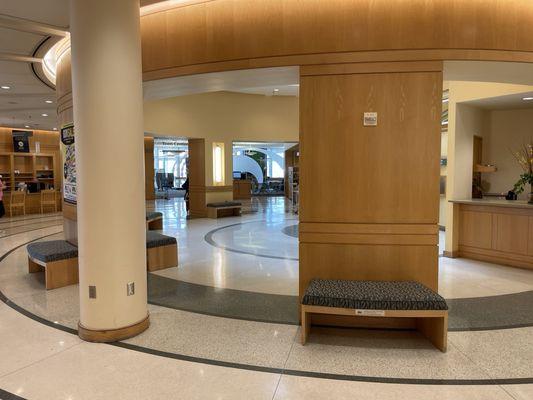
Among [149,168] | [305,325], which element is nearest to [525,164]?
[305,325]

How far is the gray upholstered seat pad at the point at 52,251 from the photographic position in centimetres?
504

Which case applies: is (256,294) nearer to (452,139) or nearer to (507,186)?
(452,139)

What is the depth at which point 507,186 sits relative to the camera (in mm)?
7434

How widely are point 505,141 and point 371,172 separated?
528cm

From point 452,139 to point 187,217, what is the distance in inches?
328

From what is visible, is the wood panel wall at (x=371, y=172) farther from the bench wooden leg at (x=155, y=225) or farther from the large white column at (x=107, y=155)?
the bench wooden leg at (x=155, y=225)

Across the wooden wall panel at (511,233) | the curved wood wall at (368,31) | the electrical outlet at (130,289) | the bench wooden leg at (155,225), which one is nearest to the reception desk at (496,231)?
the wooden wall panel at (511,233)

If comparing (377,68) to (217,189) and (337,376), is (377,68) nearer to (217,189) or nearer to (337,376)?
(337,376)

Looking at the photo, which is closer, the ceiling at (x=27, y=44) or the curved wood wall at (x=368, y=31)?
the curved wood wall at (x=368, y=31)

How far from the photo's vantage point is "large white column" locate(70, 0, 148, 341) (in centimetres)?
328

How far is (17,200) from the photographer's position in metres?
13.3

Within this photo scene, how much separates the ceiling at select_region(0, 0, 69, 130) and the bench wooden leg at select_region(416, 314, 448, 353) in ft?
16.2

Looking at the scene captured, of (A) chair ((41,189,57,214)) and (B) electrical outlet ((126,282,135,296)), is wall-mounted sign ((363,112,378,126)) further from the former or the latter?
(A) chair ((41,189,57,214))

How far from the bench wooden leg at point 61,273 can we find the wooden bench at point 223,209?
6.91 m
